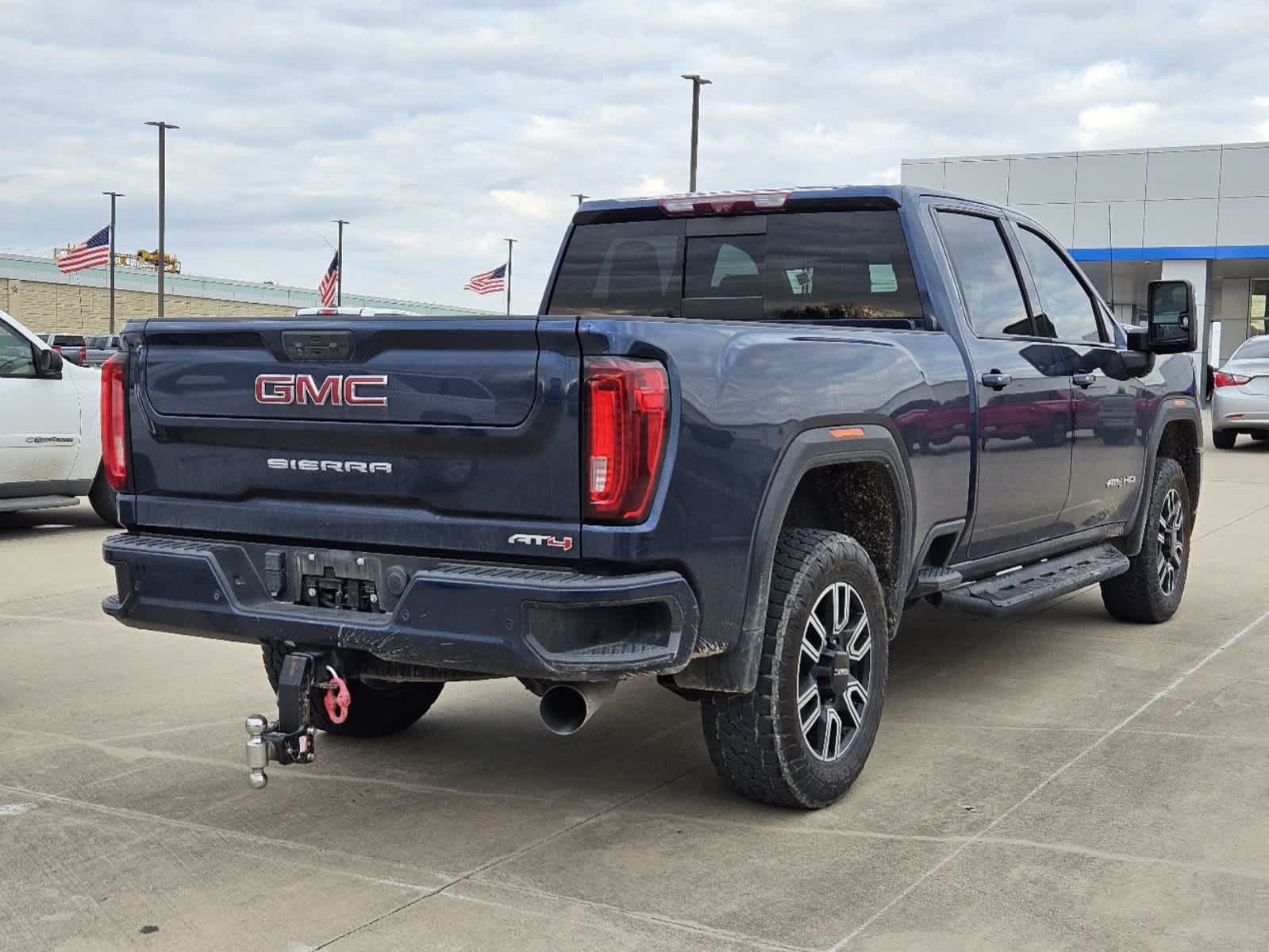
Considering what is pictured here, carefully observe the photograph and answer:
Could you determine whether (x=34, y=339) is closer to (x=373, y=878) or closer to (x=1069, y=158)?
(x=373, y=878)

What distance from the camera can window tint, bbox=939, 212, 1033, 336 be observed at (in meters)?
5.80

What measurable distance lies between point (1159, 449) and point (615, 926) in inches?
201

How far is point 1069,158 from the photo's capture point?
40.7m

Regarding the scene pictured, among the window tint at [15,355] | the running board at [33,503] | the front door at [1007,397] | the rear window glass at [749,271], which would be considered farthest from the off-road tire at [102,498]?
the front door at [1007,397]

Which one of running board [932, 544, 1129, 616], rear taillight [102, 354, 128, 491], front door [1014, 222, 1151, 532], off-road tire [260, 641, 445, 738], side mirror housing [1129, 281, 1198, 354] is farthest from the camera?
side mirror housing [1129, 281, 1198, 354]

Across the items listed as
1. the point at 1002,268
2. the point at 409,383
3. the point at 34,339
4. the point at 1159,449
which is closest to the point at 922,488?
the point at 1002,268

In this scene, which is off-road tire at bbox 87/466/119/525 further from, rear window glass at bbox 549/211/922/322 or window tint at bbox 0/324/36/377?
rear window glass at bbox 549/211/922/322

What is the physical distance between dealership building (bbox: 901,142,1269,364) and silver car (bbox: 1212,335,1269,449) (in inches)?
697

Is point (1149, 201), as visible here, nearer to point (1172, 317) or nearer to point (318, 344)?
point (1172, 317)

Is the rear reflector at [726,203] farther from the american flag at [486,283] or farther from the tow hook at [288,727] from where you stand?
the american flag at [486,283]

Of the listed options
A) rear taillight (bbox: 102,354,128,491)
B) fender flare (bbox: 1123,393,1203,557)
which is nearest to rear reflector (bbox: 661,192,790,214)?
rear taillight (bbox: 102,354,128,491)

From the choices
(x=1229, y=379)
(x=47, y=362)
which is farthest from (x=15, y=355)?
(x=1229, y=379)

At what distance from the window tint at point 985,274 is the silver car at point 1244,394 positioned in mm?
15067

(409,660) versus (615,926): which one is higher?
(409,660)
